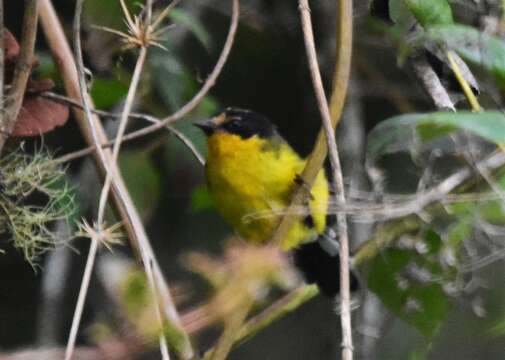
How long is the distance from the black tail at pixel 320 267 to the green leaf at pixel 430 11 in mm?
470

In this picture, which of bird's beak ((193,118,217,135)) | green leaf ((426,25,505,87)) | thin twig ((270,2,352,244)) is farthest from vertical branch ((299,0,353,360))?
bird's beak ((193,118,217,135))

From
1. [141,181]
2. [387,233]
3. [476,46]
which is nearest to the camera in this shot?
[476,46]

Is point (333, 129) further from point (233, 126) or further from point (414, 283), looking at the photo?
point (233, 126)

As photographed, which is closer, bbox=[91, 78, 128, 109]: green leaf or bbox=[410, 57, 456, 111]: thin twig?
bbox=[410, 57, 456, 111]: thin twig

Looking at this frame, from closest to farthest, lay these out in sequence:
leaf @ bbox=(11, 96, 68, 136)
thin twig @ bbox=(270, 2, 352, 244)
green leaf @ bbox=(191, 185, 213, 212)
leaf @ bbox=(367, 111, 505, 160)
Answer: leaf @ bbox=(367, 111, 505, 160) < thin twig @ bbox=(270, 2, 352, 244) < leaf @ bbox=(11, 96, 68, 136) < green leaf @ bbox=(191, 185, 213, 212)

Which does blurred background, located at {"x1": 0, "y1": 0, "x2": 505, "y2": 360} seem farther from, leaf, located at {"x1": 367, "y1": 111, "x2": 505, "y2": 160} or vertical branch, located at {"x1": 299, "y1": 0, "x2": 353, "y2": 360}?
leaf, located at {"x1": 367, "y1": 111, "x2": 505, "y2": 160}

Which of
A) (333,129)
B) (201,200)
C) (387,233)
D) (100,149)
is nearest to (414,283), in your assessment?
(387,233)

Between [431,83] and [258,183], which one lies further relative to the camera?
[258,183]

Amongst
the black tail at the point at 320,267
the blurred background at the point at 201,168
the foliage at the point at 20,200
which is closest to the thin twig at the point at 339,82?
the foliage at the point at 20,200

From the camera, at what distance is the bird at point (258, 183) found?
55.7 inches

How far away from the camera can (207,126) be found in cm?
150

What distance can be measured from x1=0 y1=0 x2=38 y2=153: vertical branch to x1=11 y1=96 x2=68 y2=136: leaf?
0.05m

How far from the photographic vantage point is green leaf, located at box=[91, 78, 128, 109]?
133 cm

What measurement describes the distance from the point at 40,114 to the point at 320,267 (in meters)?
0.44
